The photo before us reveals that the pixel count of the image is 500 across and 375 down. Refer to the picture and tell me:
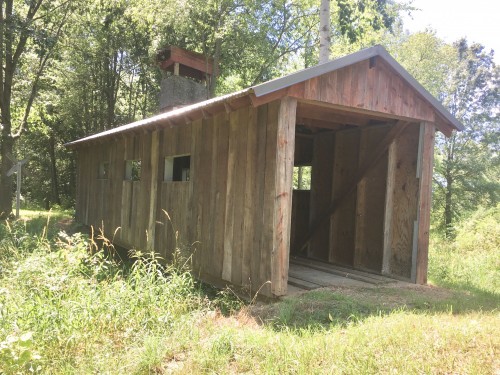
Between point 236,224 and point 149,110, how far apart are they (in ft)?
56.1

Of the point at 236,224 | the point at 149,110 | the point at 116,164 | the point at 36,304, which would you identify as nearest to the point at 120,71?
the point at 149,110

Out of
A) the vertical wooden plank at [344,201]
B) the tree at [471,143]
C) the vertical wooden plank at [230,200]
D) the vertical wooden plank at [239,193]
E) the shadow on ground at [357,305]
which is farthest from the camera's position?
the tree at [471,143]

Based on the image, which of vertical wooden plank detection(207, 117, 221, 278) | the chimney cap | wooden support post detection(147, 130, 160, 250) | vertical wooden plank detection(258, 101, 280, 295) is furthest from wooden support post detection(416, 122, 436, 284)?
the chimney cap

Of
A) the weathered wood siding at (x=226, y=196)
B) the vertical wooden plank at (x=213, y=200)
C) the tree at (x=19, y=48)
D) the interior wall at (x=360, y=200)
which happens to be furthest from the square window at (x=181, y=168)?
the tree at (x=19, y=48)

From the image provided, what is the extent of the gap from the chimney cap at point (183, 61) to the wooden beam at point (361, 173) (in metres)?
7.17

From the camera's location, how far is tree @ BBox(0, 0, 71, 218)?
37.5 feet

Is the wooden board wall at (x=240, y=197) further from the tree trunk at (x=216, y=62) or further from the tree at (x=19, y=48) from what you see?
the tree trunk at (x=216, y=62)

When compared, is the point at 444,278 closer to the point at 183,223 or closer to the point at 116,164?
the point at 183,223

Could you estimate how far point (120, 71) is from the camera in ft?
68.1

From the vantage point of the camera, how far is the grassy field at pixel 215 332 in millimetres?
3232

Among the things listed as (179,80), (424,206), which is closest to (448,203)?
(424,206)

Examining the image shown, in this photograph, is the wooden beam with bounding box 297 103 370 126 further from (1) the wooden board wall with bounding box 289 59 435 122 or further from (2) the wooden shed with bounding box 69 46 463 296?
(1) the wooden board wall with bounding box 289 59 435 122

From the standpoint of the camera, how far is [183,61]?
1304cm

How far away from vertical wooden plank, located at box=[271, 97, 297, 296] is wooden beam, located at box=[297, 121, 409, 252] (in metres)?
2.94
